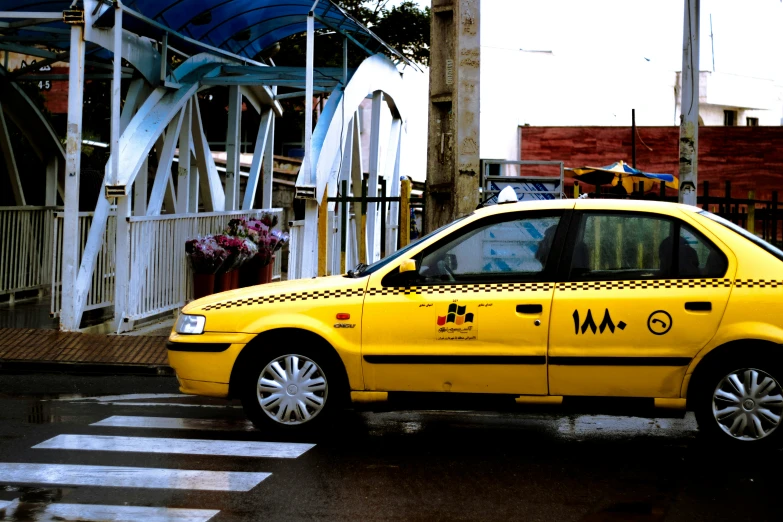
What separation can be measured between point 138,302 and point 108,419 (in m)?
5.07

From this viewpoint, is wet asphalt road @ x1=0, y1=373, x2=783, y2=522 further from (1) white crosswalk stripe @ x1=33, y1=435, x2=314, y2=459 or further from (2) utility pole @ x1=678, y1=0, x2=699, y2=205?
(2) utility pole @ x1=678, y1=0, x2=699, y2=205

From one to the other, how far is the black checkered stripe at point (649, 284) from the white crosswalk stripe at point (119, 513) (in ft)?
9.08

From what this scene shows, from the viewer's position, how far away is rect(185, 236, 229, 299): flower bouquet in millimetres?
14359

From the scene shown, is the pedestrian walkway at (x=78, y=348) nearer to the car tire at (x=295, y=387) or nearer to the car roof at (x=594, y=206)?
the car tire at (x=295, y=387)

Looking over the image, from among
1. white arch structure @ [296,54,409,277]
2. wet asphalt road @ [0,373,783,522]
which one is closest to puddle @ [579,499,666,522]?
wet asphalt road @ [0,373,783,522]

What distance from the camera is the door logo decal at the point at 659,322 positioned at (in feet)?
22.6

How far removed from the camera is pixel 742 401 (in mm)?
6828

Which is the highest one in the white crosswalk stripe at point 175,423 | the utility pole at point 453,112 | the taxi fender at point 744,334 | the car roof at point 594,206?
the utility pole at point 453,112

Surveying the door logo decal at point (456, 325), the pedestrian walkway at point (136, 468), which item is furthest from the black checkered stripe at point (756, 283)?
the pedestrian walkway at point (136, 468)

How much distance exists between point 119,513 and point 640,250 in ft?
11.8

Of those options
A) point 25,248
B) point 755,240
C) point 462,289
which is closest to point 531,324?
point 462,289

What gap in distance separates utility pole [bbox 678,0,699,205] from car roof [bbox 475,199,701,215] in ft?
18.1

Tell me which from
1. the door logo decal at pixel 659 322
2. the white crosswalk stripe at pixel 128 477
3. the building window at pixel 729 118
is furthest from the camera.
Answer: the building window at pixel 729 118

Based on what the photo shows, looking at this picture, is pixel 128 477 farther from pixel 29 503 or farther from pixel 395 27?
pixel 395 27
